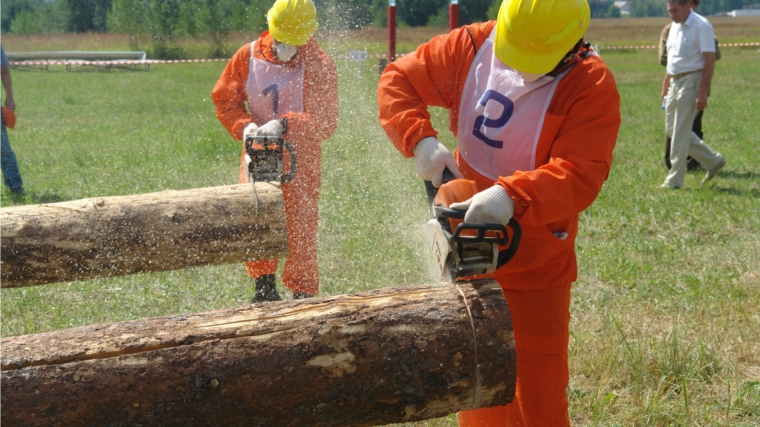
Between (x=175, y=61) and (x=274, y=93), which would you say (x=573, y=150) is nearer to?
(x=274, y=93)

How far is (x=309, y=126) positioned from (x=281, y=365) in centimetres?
253

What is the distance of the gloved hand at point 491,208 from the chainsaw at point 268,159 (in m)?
2.03

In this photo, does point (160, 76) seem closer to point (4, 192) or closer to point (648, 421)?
point (4, 192)

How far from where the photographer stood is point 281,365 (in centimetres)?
202

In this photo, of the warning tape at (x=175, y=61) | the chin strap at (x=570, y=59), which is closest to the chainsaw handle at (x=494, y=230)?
the chin strap at (x=570, y=59)

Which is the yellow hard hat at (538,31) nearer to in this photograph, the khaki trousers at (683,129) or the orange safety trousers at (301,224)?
the orange safety trousers at (301,224)

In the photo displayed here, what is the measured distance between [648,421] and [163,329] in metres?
2.27

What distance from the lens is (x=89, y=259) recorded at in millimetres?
3520

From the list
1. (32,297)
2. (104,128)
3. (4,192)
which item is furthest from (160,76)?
(32,297)

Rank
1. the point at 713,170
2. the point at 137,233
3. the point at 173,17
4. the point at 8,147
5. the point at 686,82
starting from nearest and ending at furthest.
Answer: the point at 137,233
the point at 686,82
the point at 8,147
the point at 713,170
the point at 173,17

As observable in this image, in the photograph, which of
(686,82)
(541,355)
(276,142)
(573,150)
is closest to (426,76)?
(573,150)

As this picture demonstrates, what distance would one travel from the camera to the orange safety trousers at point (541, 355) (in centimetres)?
257

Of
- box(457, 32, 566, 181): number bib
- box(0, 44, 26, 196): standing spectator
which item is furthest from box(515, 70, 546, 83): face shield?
box(0, 44, 26, 196): standing spectator

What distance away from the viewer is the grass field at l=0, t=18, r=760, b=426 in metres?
3.50
